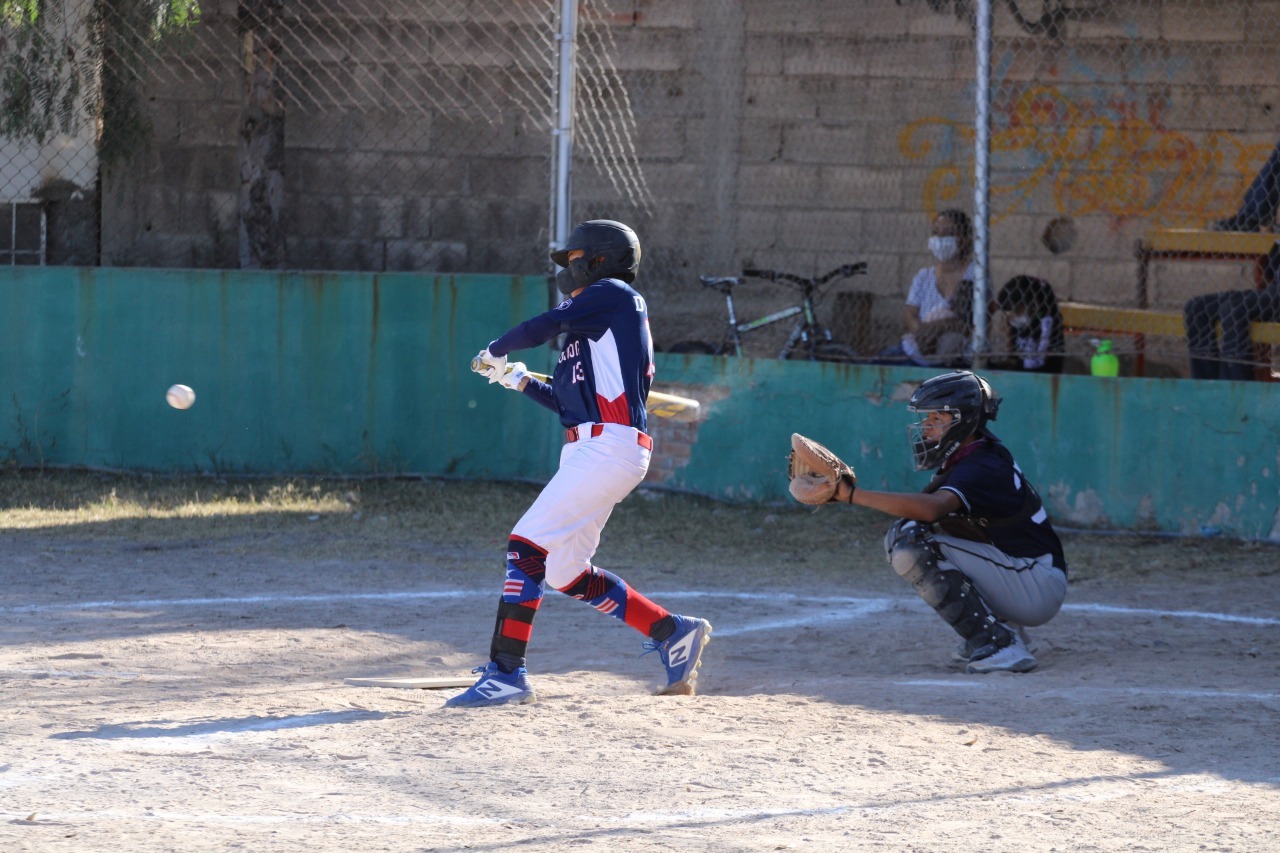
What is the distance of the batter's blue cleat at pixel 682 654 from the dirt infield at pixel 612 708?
0.40 feet

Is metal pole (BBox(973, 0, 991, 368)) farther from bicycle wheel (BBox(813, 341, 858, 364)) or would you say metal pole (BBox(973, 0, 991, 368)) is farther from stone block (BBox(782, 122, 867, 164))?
stone block (BBox(782, 122, 867, 164))

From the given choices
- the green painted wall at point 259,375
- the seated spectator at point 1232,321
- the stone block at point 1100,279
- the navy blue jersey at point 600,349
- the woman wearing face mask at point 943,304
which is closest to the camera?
the navy blue jersey at point 600,349

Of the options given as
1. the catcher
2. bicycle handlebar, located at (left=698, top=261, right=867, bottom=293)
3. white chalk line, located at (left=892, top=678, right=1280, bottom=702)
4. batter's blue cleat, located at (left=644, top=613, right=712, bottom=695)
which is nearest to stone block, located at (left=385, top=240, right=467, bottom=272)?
bicycle handlebar, located at (left=698, top=261, right=867, bottom=293)

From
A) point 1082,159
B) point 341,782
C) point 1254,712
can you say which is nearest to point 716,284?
point 1082,159

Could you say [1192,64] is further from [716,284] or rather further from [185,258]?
[185,258]

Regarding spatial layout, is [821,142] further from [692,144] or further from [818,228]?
[692,144]

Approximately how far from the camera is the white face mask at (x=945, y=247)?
9.80m

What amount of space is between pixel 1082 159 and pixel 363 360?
5452 millimetres

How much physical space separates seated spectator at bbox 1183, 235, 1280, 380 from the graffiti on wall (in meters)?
2.37

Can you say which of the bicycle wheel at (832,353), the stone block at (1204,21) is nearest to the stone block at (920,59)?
the stone block at (1204,21)

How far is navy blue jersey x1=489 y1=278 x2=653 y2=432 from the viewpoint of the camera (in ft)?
17.1

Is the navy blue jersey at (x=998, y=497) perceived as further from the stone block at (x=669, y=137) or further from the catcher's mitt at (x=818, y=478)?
the stone block at (x=669, y=137)

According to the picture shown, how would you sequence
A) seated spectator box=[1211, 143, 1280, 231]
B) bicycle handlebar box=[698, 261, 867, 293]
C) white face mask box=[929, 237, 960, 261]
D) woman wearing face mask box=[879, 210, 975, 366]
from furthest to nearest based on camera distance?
bicycle handlebar box=[698, 261, 867, 293] < white face mask box=[929, 237, 960, 261] < seated spectator box=[1211, 143, 1280, 231] < woman wearing face mask box=[879, 210, 975, 366]

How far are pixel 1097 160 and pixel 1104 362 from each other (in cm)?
243
